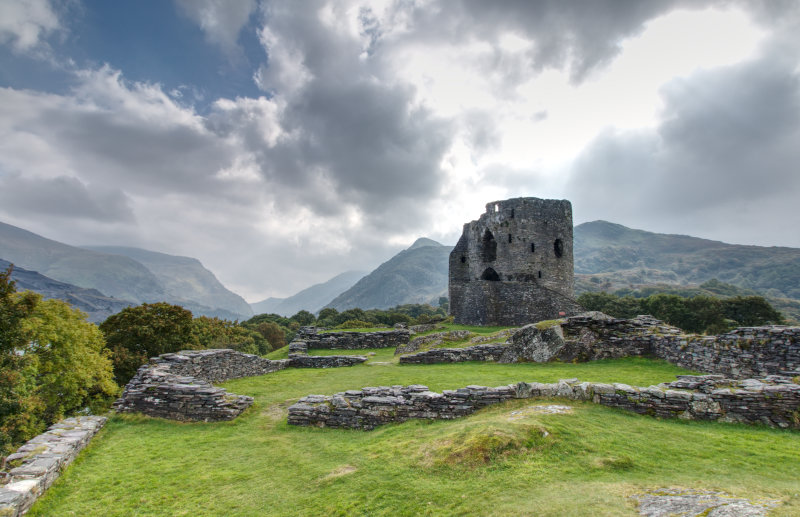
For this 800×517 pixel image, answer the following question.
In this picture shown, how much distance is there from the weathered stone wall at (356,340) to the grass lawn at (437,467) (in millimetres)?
14301

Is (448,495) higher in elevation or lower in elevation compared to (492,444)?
lower

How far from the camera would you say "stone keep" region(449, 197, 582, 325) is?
27467 millimetres

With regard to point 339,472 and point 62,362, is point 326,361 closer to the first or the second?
point 62,362

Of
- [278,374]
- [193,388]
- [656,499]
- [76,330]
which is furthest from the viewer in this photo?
[278,374]

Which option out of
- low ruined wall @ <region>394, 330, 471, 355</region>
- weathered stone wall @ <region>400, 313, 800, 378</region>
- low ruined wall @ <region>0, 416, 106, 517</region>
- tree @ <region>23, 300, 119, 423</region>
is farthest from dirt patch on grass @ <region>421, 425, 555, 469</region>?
tree @ <region>23, 300, 119, 423</region>

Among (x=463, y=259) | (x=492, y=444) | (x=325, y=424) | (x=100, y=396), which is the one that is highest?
(x=463, y=259)

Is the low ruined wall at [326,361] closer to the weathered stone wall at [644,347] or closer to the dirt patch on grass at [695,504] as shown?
the weathered stone wall at [644,347]

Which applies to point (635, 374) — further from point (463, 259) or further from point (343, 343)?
point (463, 259)

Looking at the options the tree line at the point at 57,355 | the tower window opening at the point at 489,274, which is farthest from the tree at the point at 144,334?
the tower window opening at the point at 489,274

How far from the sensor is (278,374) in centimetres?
1814

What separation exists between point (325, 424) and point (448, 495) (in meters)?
5.43

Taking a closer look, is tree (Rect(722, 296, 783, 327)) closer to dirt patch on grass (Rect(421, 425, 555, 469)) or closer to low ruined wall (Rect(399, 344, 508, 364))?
low ruined wall (Rect(399, 344, 508, 364))

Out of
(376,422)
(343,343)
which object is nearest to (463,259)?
(343,343)

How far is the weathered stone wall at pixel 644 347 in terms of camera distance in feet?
37.7
